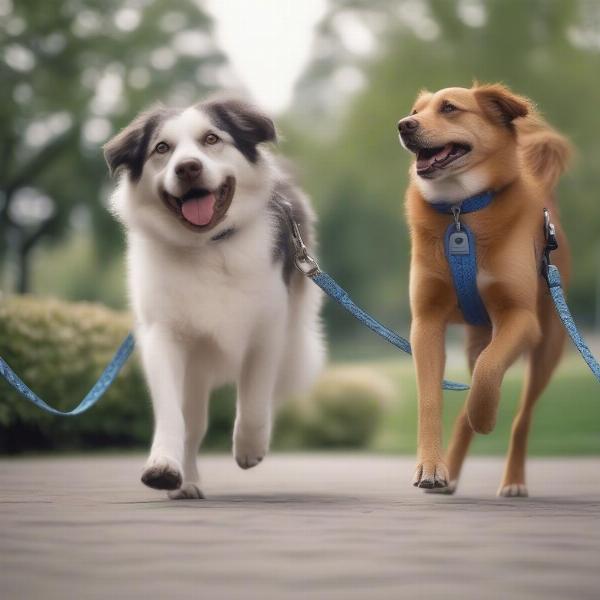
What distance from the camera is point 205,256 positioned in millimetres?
5203

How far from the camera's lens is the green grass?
14.0 m

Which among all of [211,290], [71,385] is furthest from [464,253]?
[71,385]

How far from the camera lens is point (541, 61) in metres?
23.6

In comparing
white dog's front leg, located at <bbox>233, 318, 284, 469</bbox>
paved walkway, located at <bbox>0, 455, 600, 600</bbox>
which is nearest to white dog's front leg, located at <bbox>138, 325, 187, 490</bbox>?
paved walkway, located at <bbox>0, 455, 600, 600</bbox>

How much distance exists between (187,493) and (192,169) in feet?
4.89

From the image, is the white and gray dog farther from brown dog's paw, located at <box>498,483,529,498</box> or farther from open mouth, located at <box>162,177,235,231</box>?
brown dog's paw, located at <box>498,483,529,498</box>

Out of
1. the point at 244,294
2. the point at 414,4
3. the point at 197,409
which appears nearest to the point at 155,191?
the point at 244,294

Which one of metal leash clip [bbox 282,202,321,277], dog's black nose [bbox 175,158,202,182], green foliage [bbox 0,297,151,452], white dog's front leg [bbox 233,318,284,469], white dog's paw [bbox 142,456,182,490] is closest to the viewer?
white dog's paw [bbox 142,456,182,490]

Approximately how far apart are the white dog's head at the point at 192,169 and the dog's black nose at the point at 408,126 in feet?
2.18

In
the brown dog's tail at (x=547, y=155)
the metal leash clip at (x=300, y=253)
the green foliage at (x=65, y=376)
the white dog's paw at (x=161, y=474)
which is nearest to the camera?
the white dog's paw at (x=161, y=474)

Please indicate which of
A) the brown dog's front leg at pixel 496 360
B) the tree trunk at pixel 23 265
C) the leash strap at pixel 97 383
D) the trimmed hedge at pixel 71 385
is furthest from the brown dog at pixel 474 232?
the tree trunk at pixel 23 265

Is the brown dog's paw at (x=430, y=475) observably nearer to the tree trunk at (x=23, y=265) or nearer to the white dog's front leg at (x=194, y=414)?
the white dog's front leg at (x=194, y=414)

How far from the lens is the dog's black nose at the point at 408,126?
493 centimetres

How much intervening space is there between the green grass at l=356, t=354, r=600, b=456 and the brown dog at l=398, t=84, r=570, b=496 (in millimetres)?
7278
